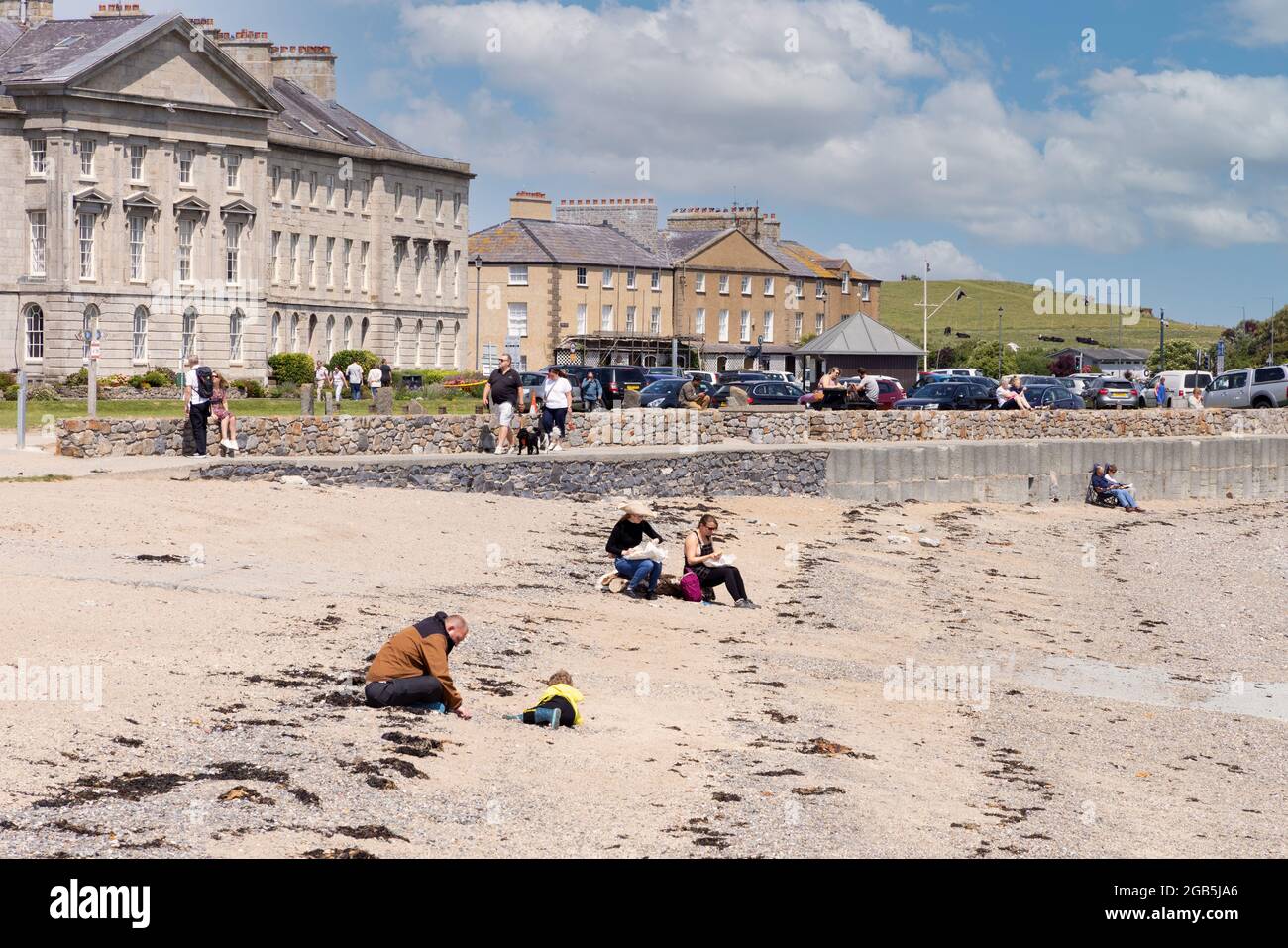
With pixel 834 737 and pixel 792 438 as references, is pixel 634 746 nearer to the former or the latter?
pixel 834 737

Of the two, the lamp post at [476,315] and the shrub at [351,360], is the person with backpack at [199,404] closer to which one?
the shrub at [351,360]

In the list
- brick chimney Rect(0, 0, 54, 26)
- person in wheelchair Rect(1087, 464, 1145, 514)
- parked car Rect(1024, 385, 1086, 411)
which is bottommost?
person in wheelchair Rect(1087, 464, 1145, 514)

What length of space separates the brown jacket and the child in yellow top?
71 cm

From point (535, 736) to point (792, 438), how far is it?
28.3m

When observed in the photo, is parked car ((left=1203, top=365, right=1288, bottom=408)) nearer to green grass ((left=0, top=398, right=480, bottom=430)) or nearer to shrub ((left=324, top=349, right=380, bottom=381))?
green grass ((left=0, top=398, right=480, bottom=430))

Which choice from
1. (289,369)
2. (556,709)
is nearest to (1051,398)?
(289,369)

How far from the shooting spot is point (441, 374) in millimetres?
71688

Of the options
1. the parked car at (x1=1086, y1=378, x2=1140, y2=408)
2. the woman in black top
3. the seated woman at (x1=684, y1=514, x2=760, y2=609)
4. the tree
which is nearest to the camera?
the woman in black top

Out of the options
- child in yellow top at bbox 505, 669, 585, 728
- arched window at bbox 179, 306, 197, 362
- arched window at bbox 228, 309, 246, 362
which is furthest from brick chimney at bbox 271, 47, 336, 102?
child in yellow top at bbox 505, 669, 585, 728

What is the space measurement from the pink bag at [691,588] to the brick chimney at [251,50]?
183 ft

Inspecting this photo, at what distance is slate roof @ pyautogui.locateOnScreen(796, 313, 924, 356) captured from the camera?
84.9 m

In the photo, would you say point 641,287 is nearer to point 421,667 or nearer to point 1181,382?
point 1181,382

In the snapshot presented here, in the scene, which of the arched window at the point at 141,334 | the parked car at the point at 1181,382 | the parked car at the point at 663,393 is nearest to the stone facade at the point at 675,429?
the parked car at the point at 663,393

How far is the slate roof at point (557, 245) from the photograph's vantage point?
85.9 meters
